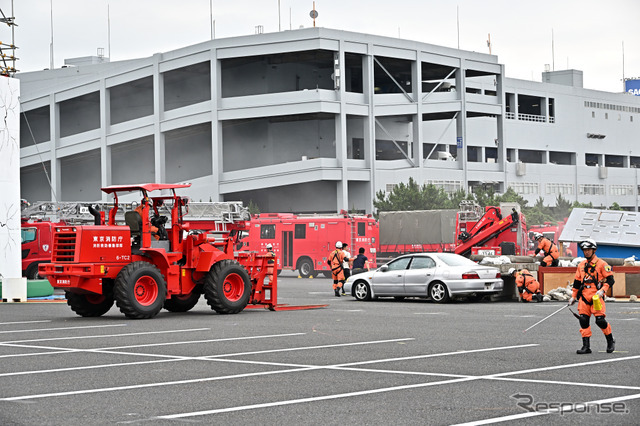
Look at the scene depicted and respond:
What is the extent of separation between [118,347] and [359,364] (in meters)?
4.26

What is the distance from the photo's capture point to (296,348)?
1401 cm

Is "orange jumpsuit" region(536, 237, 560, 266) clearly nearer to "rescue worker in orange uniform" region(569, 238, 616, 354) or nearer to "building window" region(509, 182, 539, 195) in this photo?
"rescue worker in orange uniform" region(569, 238, 616, 354)

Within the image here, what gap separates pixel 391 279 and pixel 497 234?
16579 millimetres

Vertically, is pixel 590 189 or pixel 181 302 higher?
pixel 590 189

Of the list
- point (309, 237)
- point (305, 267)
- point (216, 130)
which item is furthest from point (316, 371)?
point (216, 130)

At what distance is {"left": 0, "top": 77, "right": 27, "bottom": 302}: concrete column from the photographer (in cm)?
2934

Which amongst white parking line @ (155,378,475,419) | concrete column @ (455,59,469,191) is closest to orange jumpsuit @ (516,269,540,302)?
white parking line @ (155,378,475,419)

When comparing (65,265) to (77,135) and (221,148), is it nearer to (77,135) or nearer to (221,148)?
(221,148)

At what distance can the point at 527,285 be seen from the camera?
999 inches

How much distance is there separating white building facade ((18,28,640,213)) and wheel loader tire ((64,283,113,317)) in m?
46.9

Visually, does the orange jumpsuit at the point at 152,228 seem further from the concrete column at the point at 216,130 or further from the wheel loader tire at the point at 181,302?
the concrete column at the point at 216,130

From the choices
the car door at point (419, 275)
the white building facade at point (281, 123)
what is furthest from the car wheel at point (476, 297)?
the white building facade at point (281, 123)

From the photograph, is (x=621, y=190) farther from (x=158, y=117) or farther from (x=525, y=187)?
(x=158, y=117)

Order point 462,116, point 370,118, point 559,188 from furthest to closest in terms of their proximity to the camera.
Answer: point 559,188, point 462,116, point 370,118
